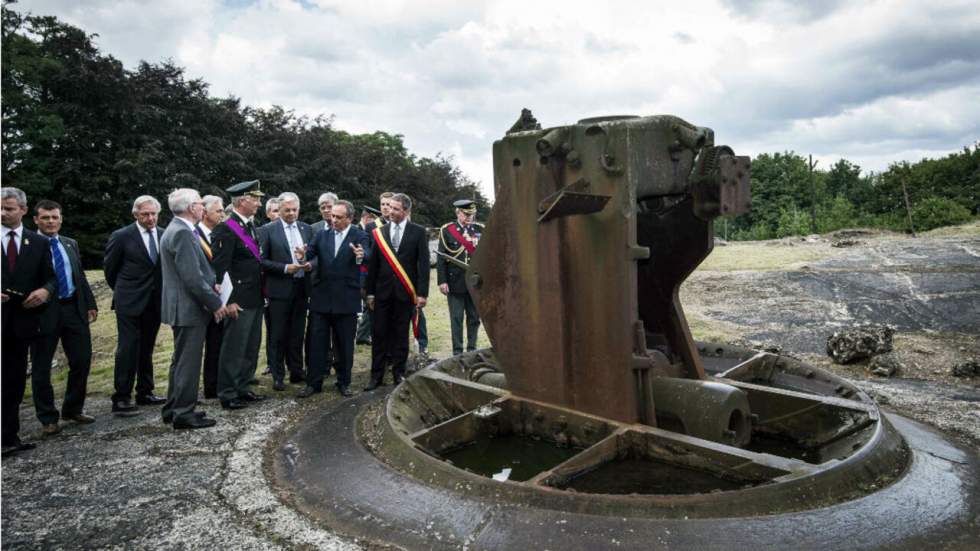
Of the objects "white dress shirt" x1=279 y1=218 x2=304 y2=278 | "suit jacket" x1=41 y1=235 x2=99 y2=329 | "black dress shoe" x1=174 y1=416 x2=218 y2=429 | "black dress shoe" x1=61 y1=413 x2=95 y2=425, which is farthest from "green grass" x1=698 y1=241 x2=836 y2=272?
"black dress shoe" x1=61 y1=413 x2=95 y2=425

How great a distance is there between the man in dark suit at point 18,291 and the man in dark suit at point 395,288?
2.75 metres

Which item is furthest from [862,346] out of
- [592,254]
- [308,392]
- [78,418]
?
[78,418]

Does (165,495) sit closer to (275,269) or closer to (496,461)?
(496,461)

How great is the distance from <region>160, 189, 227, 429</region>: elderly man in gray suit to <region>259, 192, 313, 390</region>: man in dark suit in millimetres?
1195

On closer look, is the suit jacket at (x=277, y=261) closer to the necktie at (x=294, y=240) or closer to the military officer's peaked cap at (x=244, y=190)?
the necktie at (x=294, y=240)

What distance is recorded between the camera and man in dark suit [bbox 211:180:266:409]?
5680mm

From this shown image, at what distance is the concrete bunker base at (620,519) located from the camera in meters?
2.69

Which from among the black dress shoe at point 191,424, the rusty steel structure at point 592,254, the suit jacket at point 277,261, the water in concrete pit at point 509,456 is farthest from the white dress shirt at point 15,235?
the water in concrete pit at point 509,456

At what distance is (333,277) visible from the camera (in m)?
6.20

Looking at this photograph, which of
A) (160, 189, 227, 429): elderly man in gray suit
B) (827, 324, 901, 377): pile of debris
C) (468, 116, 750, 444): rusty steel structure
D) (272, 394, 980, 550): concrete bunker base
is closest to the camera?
(272, 394, 980, 550): concrete bunker base

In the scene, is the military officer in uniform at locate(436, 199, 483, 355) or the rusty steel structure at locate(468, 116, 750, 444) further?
the military officer in uniform at locate(436, 199, 483, 355)

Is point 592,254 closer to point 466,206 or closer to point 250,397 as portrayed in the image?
point 250,397

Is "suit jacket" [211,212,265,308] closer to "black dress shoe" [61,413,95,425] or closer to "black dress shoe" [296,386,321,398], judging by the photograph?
"black dress shoe" [296,386,321,398]

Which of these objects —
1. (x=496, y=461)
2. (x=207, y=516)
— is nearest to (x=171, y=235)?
(x=207, y=516)
